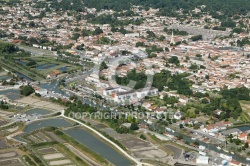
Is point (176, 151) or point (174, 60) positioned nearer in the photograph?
point (176, 151)

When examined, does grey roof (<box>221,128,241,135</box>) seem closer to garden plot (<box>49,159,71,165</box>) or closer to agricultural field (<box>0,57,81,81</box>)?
garden plot (<box>49,159,71,165</box>)

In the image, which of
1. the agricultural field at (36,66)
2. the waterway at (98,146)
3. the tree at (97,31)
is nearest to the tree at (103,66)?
the agricultural field at (36,66)

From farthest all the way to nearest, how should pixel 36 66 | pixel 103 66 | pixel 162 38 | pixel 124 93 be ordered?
pixel 162 38 < pixel 36 66 < pixel 103 66 < pixel 124 93

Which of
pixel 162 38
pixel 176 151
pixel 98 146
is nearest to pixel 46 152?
pixel 98 146

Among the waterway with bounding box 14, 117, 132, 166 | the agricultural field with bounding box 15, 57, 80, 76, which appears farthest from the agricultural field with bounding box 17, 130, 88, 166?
the agricultural field with bounding box 15, 57, 80, 76

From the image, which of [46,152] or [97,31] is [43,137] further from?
[97,31]

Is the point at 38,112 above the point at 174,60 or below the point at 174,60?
below

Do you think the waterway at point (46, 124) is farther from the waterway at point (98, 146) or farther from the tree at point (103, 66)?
the tree at point (103, 66)

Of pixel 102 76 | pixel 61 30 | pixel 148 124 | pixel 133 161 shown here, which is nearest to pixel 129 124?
pixel 148 124
